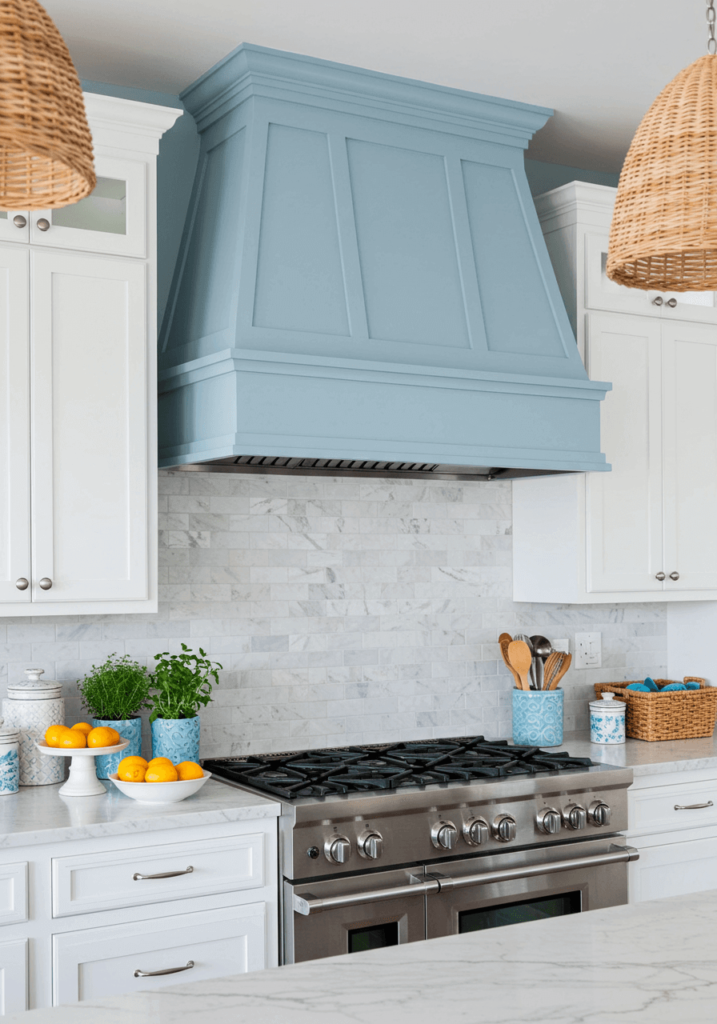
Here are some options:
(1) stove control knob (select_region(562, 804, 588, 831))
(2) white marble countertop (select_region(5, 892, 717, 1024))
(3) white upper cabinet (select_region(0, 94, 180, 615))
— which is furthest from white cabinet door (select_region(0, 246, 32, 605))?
(1) stove control knob (select_region(562, 804, 588, 831))

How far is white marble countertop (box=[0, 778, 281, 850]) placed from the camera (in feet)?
7.78

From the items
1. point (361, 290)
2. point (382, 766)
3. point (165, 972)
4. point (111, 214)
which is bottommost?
point (165, 972)

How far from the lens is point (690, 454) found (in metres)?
3.72

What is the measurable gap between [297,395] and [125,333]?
488 millimetres

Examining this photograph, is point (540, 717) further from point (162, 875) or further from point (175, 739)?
point (162, 875)

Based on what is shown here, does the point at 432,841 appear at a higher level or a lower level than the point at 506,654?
lower

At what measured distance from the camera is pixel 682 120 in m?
1.42

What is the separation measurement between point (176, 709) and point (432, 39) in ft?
6.42

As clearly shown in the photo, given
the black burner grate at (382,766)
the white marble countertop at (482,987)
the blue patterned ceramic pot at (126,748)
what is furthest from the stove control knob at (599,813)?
the white marble countertop at (482,987)

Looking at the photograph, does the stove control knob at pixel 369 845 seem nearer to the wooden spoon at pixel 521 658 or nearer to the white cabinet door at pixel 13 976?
the white cabinet door at pixel 13 976

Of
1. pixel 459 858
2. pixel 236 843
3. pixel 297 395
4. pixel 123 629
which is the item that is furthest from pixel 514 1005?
pixel 123 629

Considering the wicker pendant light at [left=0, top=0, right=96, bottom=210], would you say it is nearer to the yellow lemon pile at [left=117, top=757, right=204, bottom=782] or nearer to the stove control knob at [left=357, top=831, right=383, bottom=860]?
the yellow lemon pile at [left=117, top=757, right=204, bottom=782]

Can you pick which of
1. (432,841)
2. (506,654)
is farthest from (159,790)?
(506,654)

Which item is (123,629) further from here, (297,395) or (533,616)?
(533,616)
